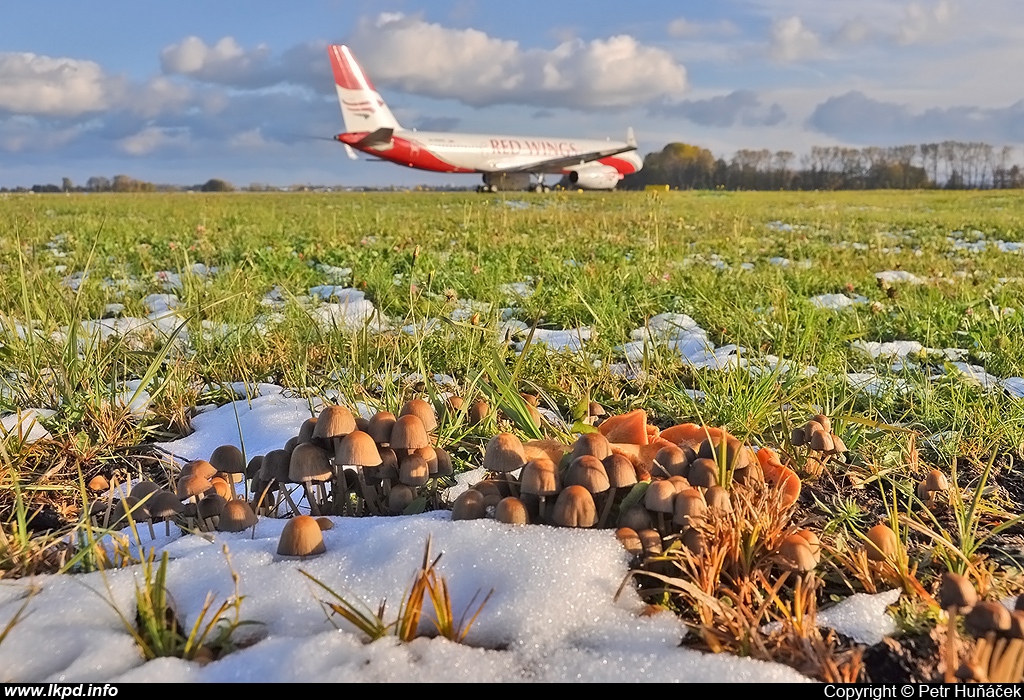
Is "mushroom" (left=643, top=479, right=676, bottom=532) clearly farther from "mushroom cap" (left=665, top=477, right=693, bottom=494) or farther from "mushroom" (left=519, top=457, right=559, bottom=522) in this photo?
"mushroom" (left=519, top=457, right=559, bottom=522)

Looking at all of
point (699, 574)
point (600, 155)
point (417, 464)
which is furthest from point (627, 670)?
point (600, 155)

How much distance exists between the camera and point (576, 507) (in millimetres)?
1478

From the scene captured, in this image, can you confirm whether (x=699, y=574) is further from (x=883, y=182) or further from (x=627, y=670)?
(x=883, y=182)

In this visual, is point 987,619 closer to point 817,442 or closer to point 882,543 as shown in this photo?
point 882,543

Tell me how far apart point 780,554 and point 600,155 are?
3996 centimetres

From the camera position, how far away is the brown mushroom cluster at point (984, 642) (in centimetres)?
111

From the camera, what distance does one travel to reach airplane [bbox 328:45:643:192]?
117 feet

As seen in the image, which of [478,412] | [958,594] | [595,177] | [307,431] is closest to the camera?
[958,594]

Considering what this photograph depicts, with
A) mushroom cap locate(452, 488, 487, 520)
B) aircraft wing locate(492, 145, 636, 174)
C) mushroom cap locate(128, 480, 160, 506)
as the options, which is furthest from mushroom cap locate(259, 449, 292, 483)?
aircraft wing locate(492, 145, 636, 174)

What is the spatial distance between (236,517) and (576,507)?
28.6 inches

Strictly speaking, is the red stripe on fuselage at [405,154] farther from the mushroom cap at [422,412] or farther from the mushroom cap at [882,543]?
the mushroom cap at [882,543]

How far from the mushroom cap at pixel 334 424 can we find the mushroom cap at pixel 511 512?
1.22ft

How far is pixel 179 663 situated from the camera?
117cm

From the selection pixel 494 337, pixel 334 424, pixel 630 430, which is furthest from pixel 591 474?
pixel 494 337
